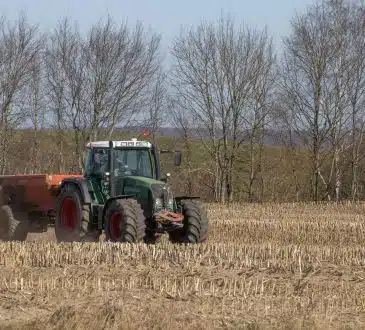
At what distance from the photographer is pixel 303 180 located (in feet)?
109

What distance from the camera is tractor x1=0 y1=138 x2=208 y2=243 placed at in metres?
12.2

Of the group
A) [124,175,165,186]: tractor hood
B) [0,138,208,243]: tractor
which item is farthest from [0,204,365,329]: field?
[124,175,165,186]: tractor hood

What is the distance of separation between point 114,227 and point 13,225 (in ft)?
10.9

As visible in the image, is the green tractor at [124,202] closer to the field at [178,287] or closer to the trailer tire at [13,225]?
the field at [178,287]

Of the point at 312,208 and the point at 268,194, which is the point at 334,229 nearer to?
the point at 312,208

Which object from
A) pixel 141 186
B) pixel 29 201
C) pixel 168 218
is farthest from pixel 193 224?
pixel 29 201

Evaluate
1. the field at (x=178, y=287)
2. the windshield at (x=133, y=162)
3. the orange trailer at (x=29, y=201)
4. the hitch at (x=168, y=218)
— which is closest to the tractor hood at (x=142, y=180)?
the windshield at (x=133, y=162)

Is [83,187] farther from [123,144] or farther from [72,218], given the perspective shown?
[123,144]

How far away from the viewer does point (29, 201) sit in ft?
48.2

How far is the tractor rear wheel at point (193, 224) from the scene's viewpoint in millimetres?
12531

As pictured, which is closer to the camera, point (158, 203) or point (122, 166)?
point (158, 203)

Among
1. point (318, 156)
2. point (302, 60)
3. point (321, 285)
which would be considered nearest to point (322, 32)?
point (302, 60)

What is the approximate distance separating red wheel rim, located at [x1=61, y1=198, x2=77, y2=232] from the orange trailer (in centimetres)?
71

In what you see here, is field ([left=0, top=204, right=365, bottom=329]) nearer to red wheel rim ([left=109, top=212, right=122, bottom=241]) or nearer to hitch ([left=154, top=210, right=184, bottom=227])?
hitch ([left=154, top=210, right=184, bottom=227])
